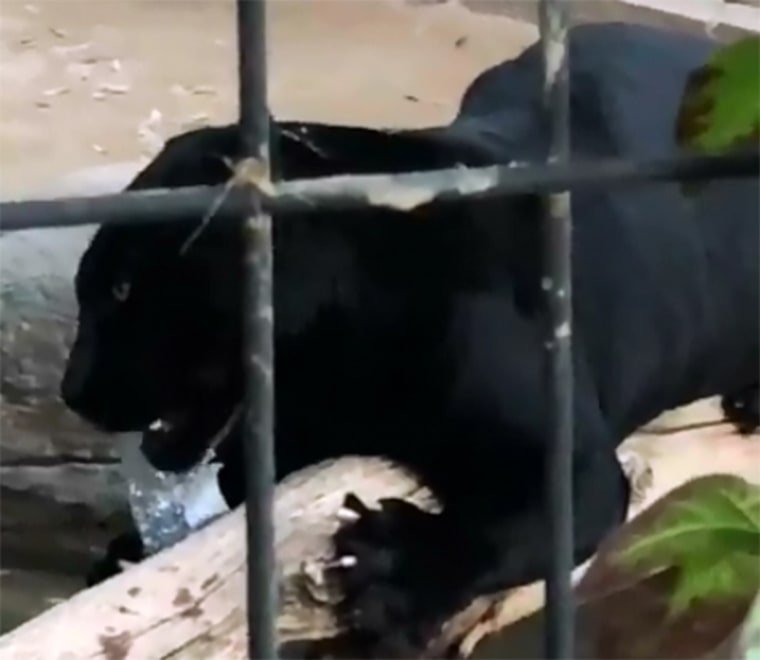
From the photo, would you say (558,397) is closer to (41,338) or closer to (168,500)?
(168,500)

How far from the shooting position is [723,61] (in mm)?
458

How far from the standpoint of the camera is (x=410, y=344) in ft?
3.99

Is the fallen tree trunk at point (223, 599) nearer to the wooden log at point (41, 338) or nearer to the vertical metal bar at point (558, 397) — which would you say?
the vertical metal bar at point (558, 397)

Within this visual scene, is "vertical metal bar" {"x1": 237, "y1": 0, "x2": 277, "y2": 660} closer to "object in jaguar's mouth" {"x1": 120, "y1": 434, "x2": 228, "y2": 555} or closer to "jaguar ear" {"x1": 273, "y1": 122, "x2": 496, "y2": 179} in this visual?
"jaguar ear" {"x1": 273, "y1": 122, "x2": 496, "y2": 179}

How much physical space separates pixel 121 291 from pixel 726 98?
742 millimetres

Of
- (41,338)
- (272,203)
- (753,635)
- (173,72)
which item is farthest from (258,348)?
(173,72)

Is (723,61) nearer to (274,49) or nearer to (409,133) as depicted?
(409,133)

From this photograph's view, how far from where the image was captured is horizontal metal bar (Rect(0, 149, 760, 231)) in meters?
0.46

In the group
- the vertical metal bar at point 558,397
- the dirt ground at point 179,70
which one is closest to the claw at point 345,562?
the vertical metal bar at point 558,397

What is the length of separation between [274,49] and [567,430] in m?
1.44

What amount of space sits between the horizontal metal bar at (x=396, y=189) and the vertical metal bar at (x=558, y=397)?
0.05 feet

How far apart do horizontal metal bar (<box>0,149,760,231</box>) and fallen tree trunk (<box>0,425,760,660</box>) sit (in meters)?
0.49

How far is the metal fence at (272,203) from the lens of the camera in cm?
46

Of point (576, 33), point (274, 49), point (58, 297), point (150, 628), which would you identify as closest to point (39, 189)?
point (58, 297)
